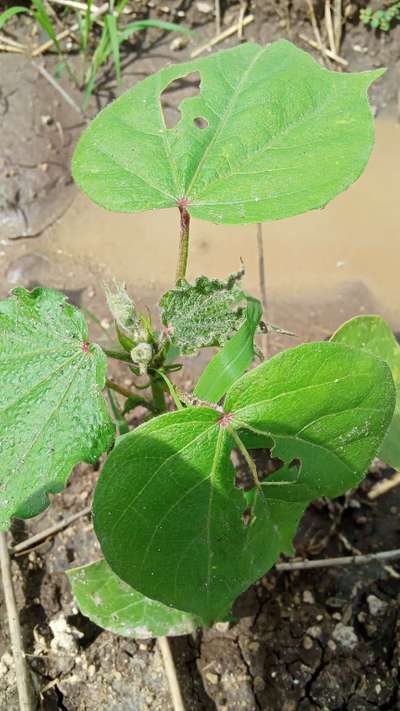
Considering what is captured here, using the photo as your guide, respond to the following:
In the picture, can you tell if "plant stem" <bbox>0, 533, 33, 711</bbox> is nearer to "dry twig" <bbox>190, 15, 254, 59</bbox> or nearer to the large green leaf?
the large green leaf

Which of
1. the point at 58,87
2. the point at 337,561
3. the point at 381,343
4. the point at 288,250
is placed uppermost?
the point at 58,87

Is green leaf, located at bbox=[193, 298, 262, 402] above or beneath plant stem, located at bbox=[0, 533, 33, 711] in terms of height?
above

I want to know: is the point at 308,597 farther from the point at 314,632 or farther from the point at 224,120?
the point at 224,120

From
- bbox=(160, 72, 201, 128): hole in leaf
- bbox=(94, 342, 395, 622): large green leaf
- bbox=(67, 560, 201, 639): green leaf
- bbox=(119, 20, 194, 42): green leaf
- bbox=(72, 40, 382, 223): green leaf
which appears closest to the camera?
bbox=(94, 342, 395, 622): large green leaf

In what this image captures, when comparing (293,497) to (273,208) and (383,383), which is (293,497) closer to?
(383,383)

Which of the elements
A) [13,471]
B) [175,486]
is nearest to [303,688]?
[175,486]

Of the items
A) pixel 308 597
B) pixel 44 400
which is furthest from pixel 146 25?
pixel 308 597

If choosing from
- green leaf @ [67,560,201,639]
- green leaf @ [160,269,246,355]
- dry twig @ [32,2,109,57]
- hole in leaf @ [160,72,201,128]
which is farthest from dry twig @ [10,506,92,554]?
dry twig @ [32,2,109,57]
